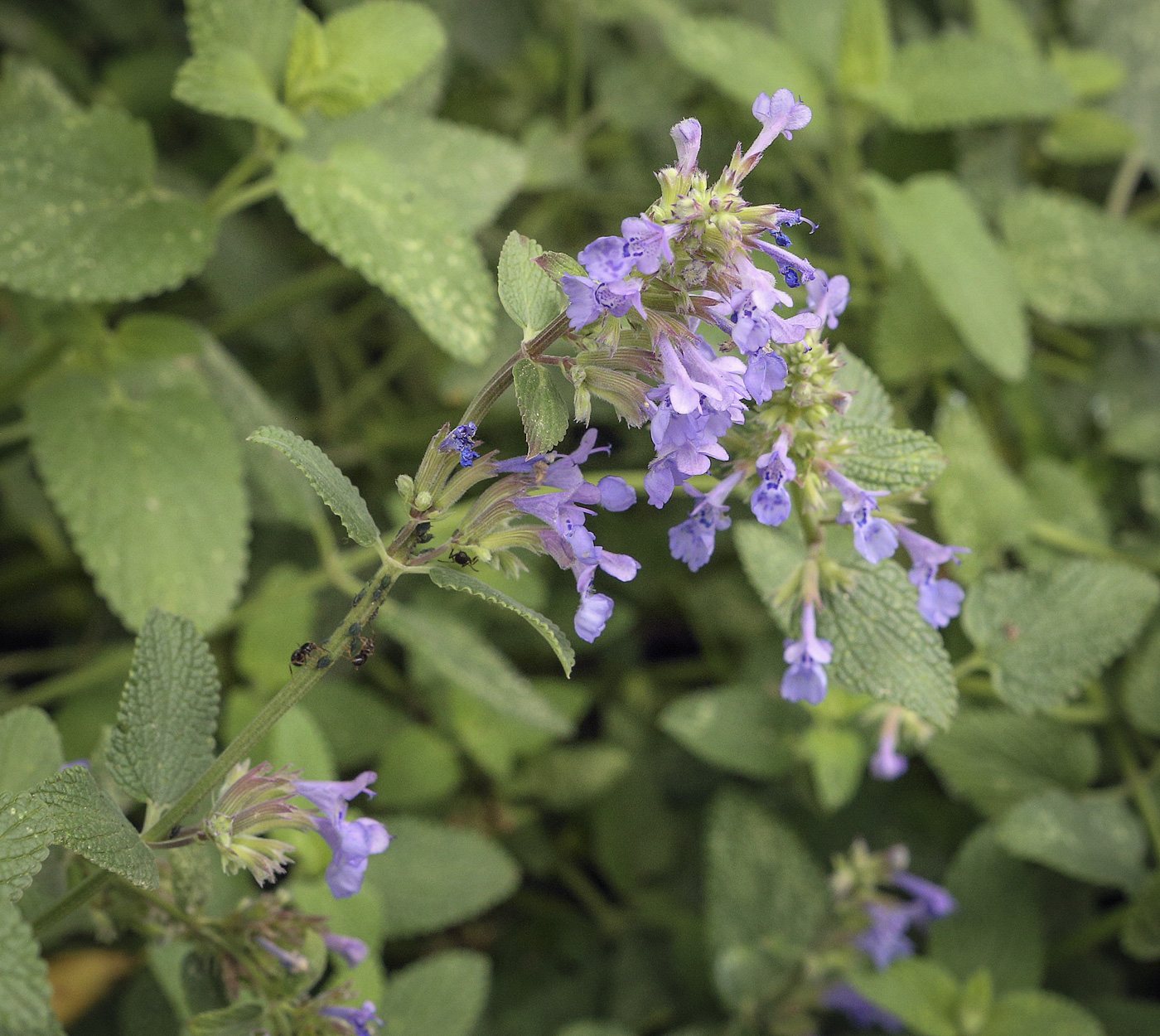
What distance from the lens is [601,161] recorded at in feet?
7.15

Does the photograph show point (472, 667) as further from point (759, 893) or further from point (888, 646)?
point (888, 646)

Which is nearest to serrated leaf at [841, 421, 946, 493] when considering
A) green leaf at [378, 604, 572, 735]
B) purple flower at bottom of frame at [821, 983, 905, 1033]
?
green leaf at [378, 604, 572, 735]

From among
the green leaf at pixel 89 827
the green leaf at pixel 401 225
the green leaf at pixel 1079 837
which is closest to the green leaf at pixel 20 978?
the green leaf at pixel 89 827

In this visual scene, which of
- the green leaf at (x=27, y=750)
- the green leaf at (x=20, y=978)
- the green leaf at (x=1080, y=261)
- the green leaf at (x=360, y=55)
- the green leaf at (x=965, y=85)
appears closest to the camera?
the green leaf at (x=20, y=978)

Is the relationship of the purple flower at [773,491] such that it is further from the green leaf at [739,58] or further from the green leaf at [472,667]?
the green leaf at [739,58]

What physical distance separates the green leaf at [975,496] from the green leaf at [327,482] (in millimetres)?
1098

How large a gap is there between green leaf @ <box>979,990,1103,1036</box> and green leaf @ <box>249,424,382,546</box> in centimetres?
126

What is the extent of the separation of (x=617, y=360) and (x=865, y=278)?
133 cm

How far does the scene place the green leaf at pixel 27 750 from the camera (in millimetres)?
959

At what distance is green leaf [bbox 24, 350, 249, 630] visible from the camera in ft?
4.16

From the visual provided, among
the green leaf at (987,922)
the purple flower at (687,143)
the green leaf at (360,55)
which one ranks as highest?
the purple flower at (687,143)

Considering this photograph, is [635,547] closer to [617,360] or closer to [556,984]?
[556,984]

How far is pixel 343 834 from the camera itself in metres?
0.77

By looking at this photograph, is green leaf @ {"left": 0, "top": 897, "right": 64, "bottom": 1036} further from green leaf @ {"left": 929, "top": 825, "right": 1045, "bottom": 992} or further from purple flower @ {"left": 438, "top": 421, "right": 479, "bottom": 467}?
green leaf @ {"left": 929, "top": 825, "right": 1045, "bottom": 992}
